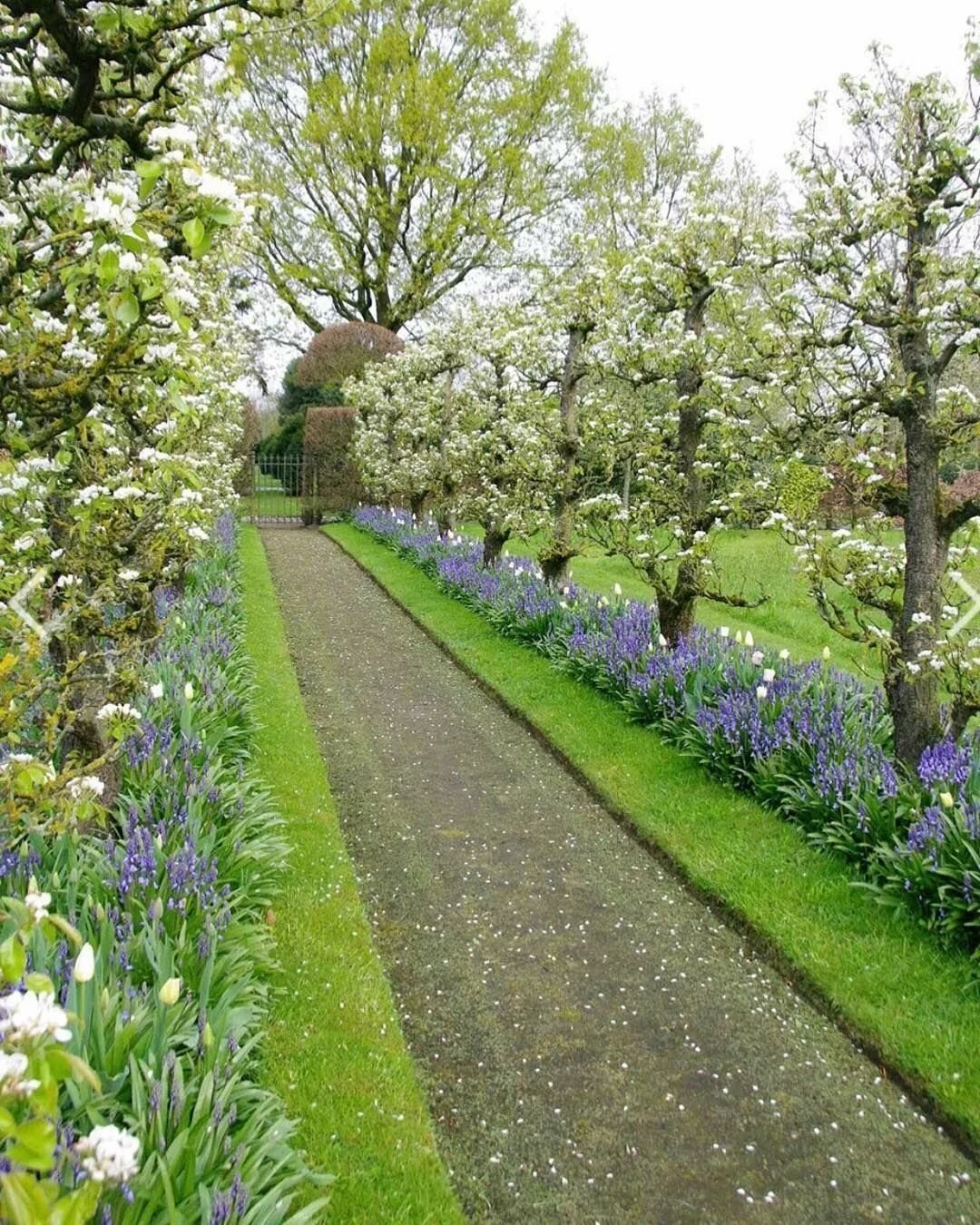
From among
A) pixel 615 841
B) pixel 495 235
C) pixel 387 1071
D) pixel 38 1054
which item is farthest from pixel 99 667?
pixel 495 235

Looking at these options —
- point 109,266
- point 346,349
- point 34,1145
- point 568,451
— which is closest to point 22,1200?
point 34,1145

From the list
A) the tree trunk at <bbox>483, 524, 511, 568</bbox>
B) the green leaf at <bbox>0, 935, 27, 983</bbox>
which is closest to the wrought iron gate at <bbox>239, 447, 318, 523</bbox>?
the tree trunk at <bbox>483, 524, 511, 568</bbox>

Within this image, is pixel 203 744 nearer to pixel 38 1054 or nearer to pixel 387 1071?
pixel 387 1071

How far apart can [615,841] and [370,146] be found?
28.6m

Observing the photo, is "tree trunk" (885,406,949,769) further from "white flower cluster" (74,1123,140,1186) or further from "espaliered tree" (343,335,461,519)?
"espaliered tree" (343,335,461,519)

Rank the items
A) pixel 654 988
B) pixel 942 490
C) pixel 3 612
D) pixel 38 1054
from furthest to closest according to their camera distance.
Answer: pixel 942 490 < pixel 654 988 < pixel 3 612 < pixel 38 1054

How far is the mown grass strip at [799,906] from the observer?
4.07 meters

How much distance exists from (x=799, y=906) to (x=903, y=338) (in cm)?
380

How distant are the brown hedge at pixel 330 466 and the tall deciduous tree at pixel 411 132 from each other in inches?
221

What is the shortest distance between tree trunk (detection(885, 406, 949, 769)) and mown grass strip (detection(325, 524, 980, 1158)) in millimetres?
1152

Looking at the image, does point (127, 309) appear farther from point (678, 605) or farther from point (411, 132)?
point (411, 132)

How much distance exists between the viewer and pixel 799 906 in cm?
→ 520

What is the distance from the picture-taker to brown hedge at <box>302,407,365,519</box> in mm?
28906

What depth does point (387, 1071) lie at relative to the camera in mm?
3895
